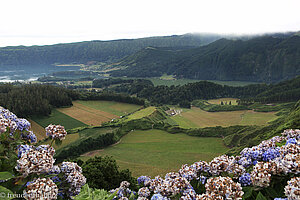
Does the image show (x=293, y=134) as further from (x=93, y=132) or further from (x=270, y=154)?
(x=93, y=132)

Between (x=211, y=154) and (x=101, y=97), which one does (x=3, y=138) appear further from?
(x=101, y=97)

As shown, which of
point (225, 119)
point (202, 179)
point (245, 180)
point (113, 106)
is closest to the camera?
point (245, 180)

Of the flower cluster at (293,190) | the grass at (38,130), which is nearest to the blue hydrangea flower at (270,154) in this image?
the flower cluster at (293,190)

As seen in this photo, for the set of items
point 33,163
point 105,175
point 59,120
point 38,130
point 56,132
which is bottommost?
point 59,120

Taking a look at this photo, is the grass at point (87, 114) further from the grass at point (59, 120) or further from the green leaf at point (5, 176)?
the green leaf at point (5, 176)

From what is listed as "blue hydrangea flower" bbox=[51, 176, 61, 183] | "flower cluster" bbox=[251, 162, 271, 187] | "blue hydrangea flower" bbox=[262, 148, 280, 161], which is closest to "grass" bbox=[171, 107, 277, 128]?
"blue hydrangea flower" bbox=[262, 148, 280, 161]

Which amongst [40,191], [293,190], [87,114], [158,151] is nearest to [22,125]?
[40,191]
